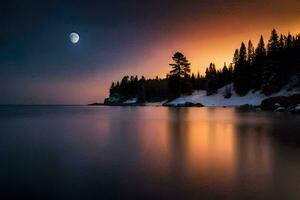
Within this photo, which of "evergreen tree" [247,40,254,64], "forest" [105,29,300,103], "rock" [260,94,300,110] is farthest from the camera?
"evergreen tree" [247,40,254,64]

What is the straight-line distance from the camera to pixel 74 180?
10.3 metres

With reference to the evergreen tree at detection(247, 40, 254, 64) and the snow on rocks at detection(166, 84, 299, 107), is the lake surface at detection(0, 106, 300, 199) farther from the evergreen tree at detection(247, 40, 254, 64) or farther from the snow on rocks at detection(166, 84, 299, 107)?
the evergreen tree at detection(247, 40, 254, 64)

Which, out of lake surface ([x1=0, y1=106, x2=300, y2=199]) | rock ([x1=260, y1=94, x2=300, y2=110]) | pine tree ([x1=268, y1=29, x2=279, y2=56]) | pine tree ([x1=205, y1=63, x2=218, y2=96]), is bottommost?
lake surface ([x1=0, y1=106, x2=300, y2=199])

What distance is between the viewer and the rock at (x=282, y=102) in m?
65.9

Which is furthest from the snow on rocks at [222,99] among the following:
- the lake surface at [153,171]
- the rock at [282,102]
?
the lake surface at [153,171]

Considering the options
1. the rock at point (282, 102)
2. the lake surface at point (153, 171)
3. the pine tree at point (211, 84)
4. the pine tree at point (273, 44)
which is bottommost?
the lake surface at point (153, 171)

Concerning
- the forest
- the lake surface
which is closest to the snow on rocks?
the forest

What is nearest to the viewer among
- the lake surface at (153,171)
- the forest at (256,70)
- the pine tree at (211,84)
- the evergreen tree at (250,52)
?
the lake surface at (153,171)

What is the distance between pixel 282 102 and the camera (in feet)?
223

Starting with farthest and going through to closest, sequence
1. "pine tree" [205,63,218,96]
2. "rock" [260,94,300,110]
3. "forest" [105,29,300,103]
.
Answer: "pine tree" [205,63,218,96]
"forest" [105,29,300,103]
"rock" [260,94,300,110]

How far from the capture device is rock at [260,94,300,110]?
65.9 metres

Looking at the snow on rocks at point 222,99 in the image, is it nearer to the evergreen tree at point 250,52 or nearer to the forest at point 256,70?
the forest at point 256,70

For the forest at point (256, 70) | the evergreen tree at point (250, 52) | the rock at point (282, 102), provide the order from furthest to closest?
the evergreen tree at point (250, 52) < the forest at point (256, 70) < the rock at point (282, 102)

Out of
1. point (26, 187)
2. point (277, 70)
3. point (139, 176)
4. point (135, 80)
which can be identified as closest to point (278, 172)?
point (139, 176)
